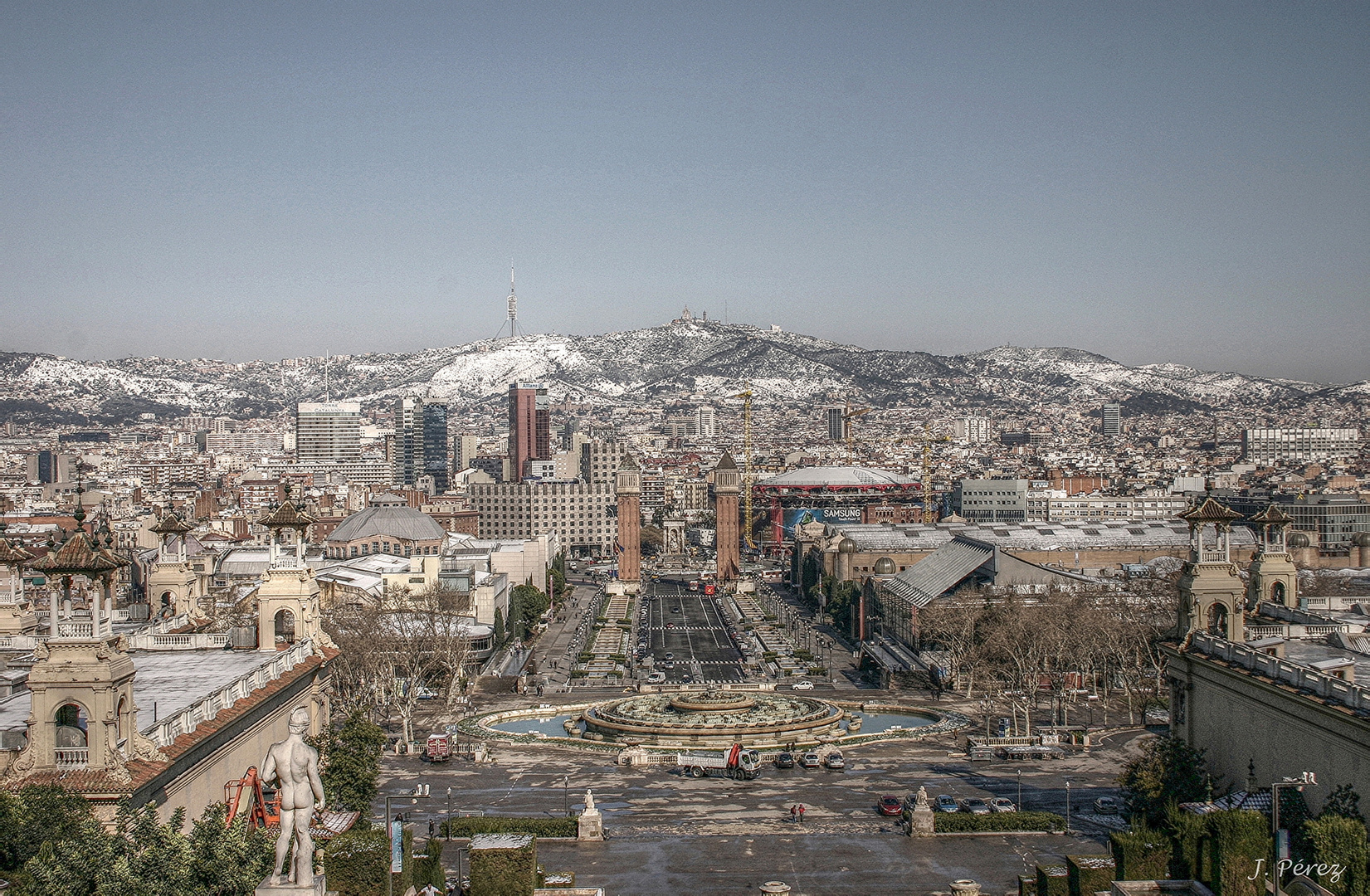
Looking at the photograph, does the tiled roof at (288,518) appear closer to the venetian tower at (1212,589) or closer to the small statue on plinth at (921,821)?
the small statue on plinth at (921,821)

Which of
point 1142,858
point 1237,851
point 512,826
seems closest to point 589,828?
point 512,826

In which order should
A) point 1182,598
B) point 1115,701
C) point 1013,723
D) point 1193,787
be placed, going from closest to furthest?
point 1193,787 < point 1182,598 < point 1013,723 < point 1115,701

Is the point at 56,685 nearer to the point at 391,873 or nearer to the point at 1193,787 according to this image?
the point at 391,873

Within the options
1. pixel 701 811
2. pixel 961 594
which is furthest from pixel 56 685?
pixel 961 594

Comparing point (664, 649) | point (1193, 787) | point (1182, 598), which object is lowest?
point (664, 649)

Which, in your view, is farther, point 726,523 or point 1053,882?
point 726,523

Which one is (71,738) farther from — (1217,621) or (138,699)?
(1217,621)
